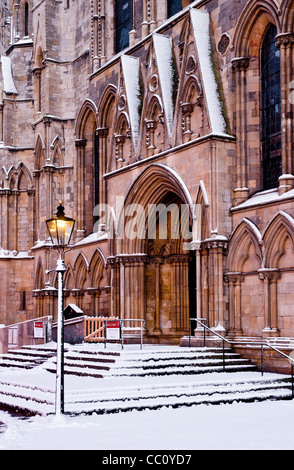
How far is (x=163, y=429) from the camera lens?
35.2 feet

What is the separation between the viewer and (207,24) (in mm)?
20484

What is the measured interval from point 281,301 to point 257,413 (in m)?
5.48

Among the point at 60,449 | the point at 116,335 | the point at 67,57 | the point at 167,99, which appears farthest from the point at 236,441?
the point at 67,57

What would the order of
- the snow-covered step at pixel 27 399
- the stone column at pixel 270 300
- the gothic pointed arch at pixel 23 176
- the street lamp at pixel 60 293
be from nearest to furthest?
the street lamp at pixel 60 293, the snow-covered step at pixel 27 399, the stone column at pixel 270 300, the gothic pointed arch at pixel 23 176

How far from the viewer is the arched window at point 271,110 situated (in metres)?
18.9

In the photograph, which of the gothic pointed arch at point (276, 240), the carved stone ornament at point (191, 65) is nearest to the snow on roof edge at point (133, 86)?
the carved stone ornament at point (191, 65)

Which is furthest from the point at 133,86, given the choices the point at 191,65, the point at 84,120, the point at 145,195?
the point at 84,120

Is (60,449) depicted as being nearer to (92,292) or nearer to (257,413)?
(257,413)

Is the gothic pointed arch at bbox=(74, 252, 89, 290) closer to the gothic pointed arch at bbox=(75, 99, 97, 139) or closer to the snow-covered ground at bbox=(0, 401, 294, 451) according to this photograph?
the gothic pointed arch at bbox=(75, 99, 97, 139)

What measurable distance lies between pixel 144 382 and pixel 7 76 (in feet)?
74.6

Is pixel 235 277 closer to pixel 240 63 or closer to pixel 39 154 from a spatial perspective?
pixel 240 63

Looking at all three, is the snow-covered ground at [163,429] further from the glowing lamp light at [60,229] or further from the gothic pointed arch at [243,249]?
the gothic pointed arch at [243,249]

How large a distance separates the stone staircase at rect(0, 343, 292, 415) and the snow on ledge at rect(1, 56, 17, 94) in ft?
56.9

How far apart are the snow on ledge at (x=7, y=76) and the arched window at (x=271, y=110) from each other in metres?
16.9
